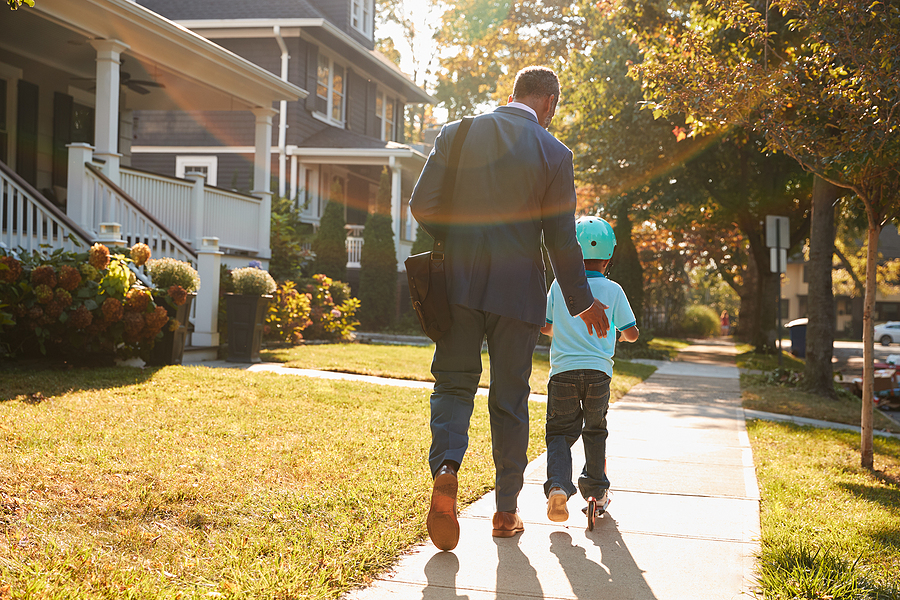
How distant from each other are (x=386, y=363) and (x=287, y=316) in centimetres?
239

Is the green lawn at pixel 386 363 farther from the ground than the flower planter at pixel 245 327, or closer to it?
closer to it

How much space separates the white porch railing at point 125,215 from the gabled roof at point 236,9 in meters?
11.7

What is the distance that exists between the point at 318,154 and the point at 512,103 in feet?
58.9

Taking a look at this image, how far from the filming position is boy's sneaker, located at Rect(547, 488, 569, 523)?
11.7ft

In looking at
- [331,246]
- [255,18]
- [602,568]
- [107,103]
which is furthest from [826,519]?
[255,18]

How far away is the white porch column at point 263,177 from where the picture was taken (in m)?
14.0

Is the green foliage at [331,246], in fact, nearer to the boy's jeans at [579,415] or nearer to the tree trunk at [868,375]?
the tree trunk at [868,375]

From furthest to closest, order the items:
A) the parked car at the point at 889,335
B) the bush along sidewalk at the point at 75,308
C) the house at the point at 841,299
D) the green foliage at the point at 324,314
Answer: the house at the point at 841,299 < the parked car at the point at 889,335 < the green foliage at the point at 324,314 < the bush along sidewalk at the point at 75,308

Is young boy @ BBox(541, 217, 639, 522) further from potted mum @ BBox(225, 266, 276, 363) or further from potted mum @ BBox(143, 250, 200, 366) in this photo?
potted mum @ BBox(225, 266, 276, 363)

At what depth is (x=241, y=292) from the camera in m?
10.4

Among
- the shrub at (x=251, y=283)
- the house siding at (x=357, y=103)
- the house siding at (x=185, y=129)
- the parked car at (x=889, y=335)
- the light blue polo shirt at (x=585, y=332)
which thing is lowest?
the parked car at (x=889, y=335)

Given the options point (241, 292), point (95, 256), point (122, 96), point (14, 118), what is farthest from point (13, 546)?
point (122, 96)

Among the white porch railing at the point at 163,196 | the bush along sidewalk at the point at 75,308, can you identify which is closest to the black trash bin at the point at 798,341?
the white porch railing at the point at 163,196

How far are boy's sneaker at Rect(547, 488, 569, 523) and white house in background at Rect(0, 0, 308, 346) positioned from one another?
7077mm
